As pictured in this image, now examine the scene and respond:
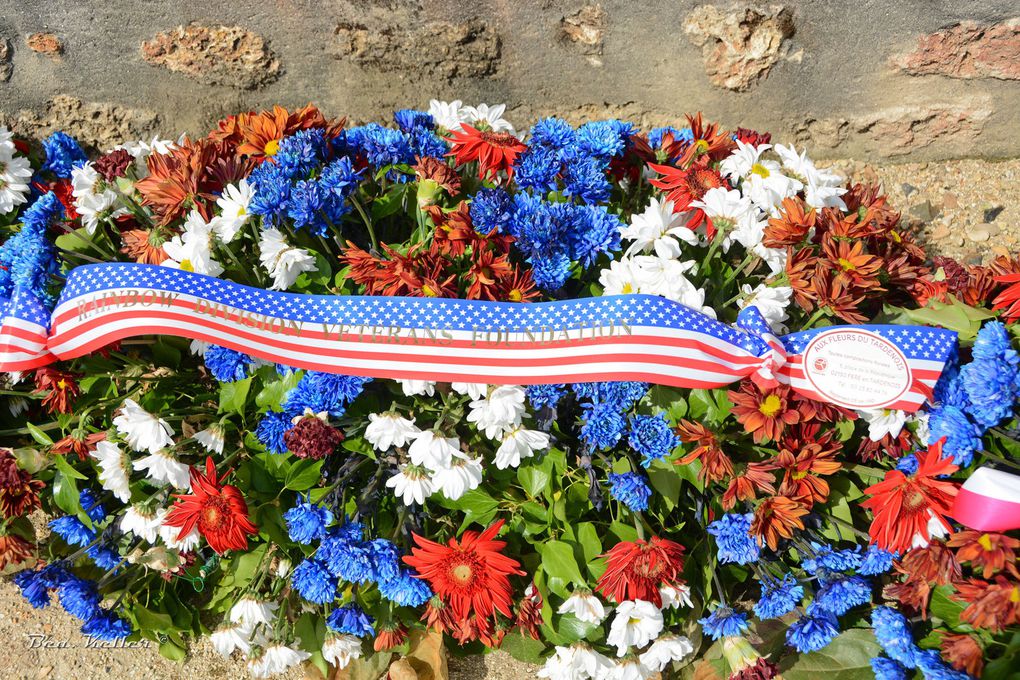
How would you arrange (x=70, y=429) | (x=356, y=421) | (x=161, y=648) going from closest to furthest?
(x=356, y=421) < (x=70, y=429) < (x=161, y=648)

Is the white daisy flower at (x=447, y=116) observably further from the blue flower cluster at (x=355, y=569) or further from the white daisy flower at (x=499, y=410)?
the blue flower cluster at (x=355, y=569)

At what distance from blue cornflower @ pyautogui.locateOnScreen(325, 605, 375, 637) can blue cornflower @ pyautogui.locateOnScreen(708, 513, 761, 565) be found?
0.92m

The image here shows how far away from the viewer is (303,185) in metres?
1.87

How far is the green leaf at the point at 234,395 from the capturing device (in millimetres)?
1957

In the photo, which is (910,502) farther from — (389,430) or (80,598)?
(80,598)

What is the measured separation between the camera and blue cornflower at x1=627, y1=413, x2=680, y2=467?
1854 millimetres

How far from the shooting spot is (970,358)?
1979 mm

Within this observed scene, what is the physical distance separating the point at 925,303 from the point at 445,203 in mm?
1313

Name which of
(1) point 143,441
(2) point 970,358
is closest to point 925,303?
(2) point 970,358

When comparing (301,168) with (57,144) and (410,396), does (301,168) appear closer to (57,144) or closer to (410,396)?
(410,396)

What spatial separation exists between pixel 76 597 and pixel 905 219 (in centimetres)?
280

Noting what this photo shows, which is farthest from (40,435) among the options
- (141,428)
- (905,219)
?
(905,219)

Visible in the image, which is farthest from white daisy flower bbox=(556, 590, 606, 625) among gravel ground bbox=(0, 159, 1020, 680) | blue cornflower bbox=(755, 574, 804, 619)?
gravel ground bbox=(0, 159, 1020, 680)

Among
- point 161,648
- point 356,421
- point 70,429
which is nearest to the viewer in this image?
point 356,421
